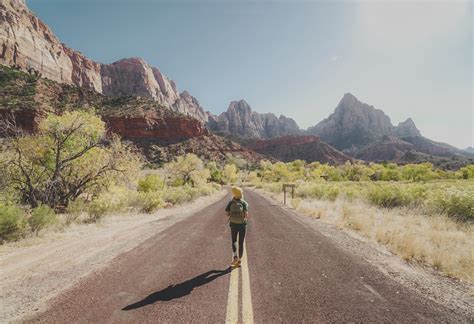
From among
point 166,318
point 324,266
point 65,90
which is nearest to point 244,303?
point 166,318

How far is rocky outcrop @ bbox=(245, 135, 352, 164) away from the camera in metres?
132

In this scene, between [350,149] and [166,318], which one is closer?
[166,318]

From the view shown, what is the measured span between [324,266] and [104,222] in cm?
1097

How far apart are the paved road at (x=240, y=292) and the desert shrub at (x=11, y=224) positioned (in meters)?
5.05

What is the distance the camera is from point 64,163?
1358 centimetres

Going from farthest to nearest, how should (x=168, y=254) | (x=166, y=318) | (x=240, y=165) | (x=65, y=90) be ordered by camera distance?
(x=240, y=165)
(x=65, y=90)
(x=168, y=254)
(x=166, y=318)

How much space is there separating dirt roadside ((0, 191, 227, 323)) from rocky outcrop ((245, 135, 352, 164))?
12673 cm

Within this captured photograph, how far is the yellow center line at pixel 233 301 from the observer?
326 cm

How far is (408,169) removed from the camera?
214ft

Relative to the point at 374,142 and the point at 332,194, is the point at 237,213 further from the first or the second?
the point at 374,142

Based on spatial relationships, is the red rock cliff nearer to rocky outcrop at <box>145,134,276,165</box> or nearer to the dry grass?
rocky outcrop at <box>145,134,276,165</box>

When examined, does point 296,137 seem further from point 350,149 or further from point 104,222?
point 104,222

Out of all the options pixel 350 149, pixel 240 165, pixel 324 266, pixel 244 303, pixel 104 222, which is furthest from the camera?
pixel 350 149

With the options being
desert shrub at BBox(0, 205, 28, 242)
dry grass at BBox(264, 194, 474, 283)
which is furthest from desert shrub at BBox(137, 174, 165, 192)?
dry grass at BBox(264, 194, 474, 283)
